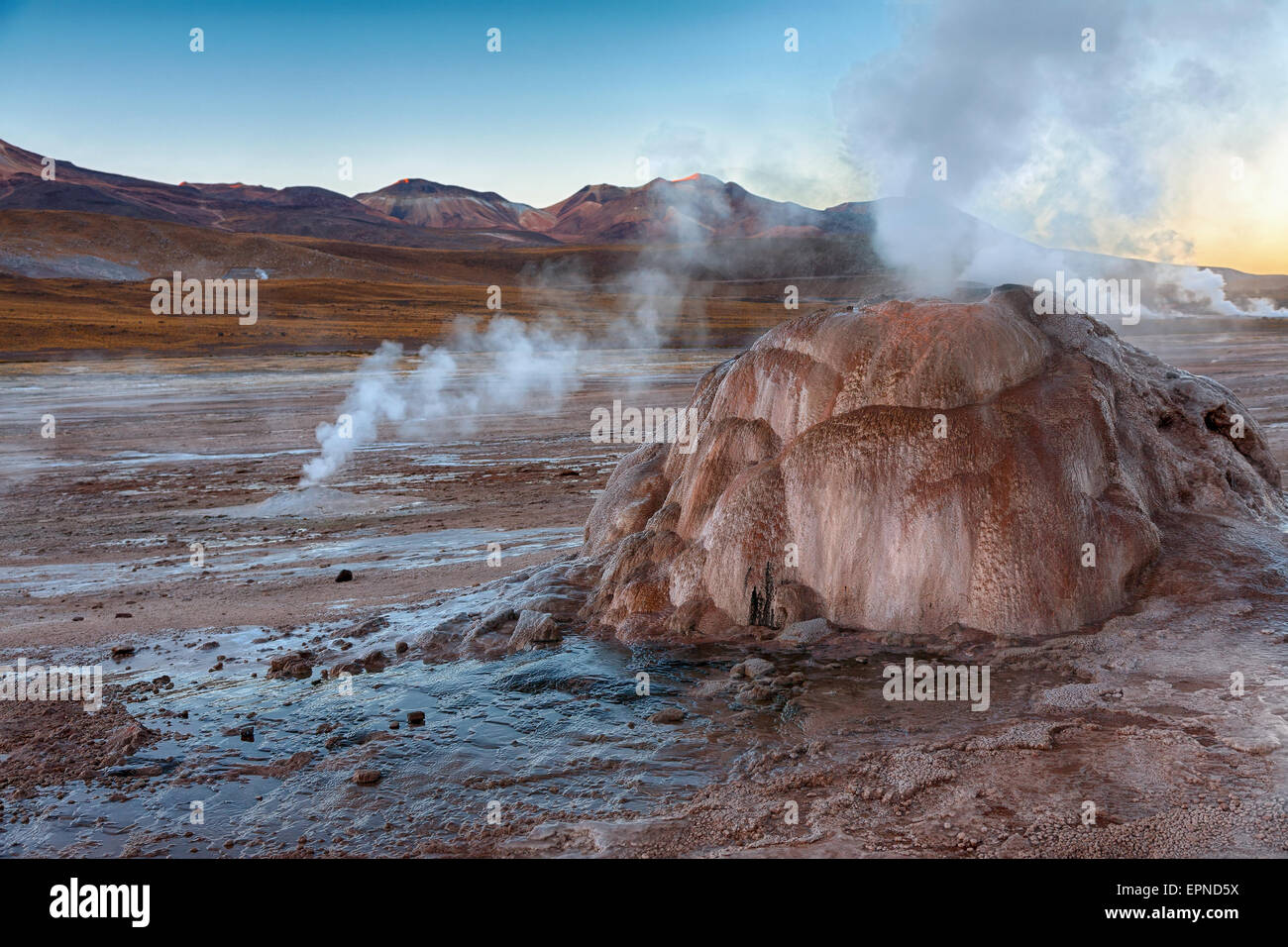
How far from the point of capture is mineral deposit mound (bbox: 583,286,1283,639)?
22.8 ft

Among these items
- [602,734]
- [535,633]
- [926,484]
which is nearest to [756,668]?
[602,734]

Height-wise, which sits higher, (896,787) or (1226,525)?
(1226,525)

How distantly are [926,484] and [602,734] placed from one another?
292 cm

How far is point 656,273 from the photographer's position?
147000mm

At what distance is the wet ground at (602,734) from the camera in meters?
4.73

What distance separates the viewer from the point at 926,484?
280 inches

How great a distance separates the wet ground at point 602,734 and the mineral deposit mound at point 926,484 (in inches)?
16.3

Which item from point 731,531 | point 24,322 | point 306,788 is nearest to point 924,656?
point 731,531

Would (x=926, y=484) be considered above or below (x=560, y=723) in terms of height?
above

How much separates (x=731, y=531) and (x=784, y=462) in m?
0.69

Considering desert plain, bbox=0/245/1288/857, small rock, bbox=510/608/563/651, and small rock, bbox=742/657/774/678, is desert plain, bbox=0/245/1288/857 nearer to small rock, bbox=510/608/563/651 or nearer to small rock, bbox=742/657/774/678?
small rock, bbox=742/657/774/678

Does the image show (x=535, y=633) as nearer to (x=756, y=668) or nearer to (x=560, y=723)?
(x=560, y=723)

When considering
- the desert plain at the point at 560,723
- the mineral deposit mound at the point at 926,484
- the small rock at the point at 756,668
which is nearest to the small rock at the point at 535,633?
the desert plain at the point at 560,723
